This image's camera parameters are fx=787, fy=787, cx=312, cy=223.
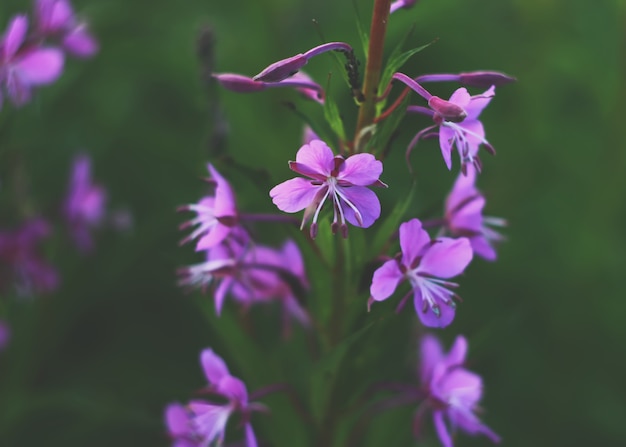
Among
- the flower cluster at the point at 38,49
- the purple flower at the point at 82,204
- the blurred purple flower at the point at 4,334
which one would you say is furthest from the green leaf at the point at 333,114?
the blurred purple flower at the point at 4,334

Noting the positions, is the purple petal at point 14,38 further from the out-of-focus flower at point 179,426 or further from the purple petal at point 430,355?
the purple petal at point 430,355

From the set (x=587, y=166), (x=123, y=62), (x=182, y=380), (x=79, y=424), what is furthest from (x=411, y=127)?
(x=79, y=424)

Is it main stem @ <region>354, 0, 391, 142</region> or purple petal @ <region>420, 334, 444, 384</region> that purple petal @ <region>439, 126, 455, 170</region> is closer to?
main stem @ <region>354, 0, 391, 142</region>

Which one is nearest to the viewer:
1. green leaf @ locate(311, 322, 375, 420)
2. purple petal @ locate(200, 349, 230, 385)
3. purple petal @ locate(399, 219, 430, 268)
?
purple petal @ locate(399, 219, 430, 268)

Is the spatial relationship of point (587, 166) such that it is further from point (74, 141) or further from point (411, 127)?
point (74, 141)

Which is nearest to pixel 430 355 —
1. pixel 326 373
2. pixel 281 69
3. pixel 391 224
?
pixel 326 373

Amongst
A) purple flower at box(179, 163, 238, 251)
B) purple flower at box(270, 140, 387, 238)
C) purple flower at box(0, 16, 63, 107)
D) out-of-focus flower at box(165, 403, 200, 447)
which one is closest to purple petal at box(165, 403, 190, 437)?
out-of-focus flower at box(165, 403, 200, 447)
